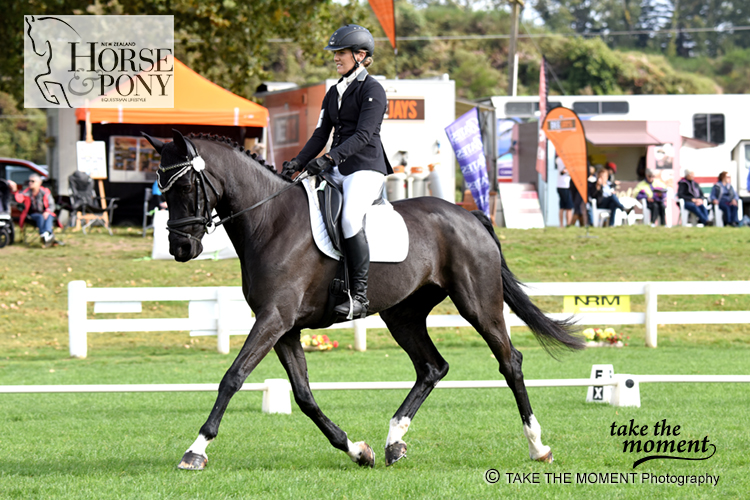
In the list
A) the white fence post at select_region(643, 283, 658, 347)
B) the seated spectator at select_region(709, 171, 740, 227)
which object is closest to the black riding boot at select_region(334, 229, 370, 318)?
the white fence post at select_region(643, 283, 658, 347)

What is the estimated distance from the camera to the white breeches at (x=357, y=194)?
19.4 feet

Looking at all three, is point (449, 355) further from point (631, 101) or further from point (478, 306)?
point (631, 101)

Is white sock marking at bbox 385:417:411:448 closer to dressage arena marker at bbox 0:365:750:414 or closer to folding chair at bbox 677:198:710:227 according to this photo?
dressage arena marker at bbox 0:365:750:414

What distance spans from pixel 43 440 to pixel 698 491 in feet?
16.0

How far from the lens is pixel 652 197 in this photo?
80.5ft

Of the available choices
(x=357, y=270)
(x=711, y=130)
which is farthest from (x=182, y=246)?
(x=711, y=130)

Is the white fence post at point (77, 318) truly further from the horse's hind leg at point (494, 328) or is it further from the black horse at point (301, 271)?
the horse's hind leg at point (494, 328)

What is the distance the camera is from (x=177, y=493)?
4.97 metres

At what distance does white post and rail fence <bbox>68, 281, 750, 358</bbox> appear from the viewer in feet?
44.1

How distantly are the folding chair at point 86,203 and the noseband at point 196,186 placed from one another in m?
15.7

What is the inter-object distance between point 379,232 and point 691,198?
64.2ft

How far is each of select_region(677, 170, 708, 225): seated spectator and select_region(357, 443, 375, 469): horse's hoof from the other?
19.9 metres

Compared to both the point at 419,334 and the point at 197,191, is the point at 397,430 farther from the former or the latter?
the point at 197,191

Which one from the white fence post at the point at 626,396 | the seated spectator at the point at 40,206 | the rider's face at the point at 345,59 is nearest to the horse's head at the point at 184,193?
the rider's face at the point at 345,59
